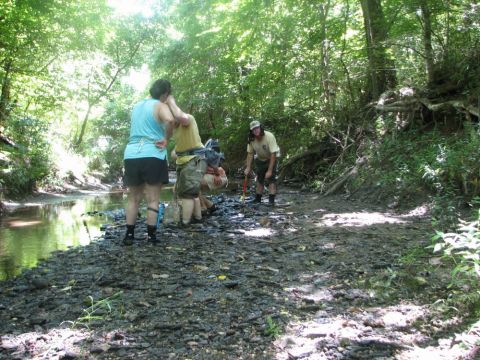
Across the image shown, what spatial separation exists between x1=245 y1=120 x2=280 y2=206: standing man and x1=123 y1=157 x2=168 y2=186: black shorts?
3.89m

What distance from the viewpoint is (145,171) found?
5500mm

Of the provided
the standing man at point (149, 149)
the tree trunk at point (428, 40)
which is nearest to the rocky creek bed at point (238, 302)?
the standing man at point (149, 149)

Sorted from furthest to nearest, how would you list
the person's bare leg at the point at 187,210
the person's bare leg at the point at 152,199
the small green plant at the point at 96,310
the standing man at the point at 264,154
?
the standing man at the point at 264,154, the person's bare leg at the point at 187,210, the person's bare leg at the point at 152,199, the small green plant at the point at 96,310

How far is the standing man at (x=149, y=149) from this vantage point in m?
5.49

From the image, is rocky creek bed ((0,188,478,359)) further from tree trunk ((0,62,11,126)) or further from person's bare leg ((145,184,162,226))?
tree trunk ((0,62,11,126))

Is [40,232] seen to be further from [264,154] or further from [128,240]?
[264,154]

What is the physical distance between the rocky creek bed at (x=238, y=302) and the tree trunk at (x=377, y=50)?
6.67 meters

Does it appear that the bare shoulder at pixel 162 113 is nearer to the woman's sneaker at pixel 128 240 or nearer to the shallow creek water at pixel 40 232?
the woman's sneaker at pixel 128 240

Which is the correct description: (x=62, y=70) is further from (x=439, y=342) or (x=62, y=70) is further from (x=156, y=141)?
(x=439, y=342)

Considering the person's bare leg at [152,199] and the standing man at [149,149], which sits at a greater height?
the standing man at [149,149]

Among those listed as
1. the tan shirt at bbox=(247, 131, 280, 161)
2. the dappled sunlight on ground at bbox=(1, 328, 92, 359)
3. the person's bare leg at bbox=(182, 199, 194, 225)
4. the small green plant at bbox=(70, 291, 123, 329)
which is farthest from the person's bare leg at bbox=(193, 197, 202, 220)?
the dappled sunlight on ground at bbox=(1, 328, 92, 359)

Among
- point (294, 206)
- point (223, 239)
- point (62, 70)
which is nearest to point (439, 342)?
point (223, 239)

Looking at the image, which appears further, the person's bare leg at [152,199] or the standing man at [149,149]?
the person's bare leg at [152,199]

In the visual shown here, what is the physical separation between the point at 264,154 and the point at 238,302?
6429 millimetres
